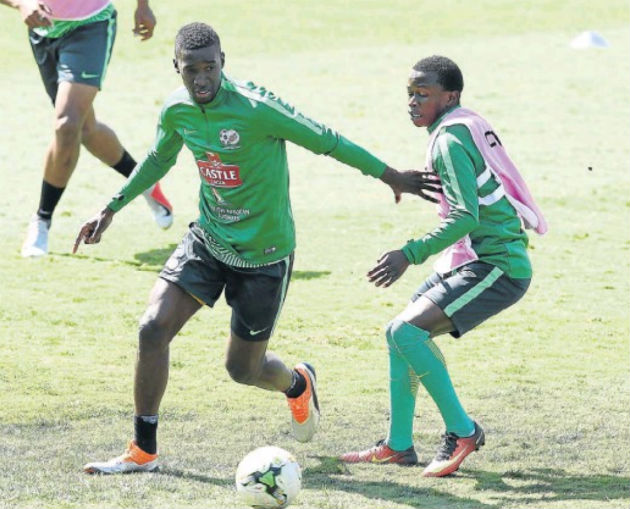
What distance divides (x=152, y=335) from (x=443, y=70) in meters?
1.99

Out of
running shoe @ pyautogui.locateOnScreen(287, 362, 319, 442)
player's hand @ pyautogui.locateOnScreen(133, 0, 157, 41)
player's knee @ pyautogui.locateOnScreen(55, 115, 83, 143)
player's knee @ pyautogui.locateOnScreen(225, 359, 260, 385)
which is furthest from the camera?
player's hand @ pyautogui.locateOnScreen(133, 0, 157, 41)

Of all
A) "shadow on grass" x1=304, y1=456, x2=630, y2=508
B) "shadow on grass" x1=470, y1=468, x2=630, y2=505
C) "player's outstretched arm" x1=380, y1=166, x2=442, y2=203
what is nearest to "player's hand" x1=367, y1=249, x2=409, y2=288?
"player's outstretched arm" x1=380, y1=166, x2=442, y2=203

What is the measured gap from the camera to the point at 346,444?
310 inches

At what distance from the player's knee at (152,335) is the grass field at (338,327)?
63 centimetres

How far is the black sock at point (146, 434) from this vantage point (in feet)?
23.3

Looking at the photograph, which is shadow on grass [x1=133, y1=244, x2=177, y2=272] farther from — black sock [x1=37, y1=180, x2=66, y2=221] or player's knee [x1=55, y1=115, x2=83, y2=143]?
A: player's knee [x1=55, y1=115, x2=83, y2=143]

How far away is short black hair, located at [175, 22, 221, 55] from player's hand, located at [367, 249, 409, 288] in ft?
4.38

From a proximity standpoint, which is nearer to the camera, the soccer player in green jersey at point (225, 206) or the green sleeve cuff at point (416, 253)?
the green sleeve cuff at point (416, 253)

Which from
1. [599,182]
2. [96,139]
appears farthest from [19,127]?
[599,182]

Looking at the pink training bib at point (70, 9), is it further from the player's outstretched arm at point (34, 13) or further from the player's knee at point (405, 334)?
the player's knee at point (405, 334)

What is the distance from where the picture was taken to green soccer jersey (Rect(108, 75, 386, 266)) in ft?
22.9

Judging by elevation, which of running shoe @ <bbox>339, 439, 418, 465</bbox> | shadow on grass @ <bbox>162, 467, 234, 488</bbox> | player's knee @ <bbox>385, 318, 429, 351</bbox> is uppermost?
player's knee @ <bbox>385, 318, 429, 351</bbox>

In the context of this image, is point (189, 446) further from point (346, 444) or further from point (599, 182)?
point (599, 182)

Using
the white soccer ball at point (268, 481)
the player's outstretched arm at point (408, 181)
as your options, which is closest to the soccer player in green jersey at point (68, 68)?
the player's outstretched arm at point (408, 181)
